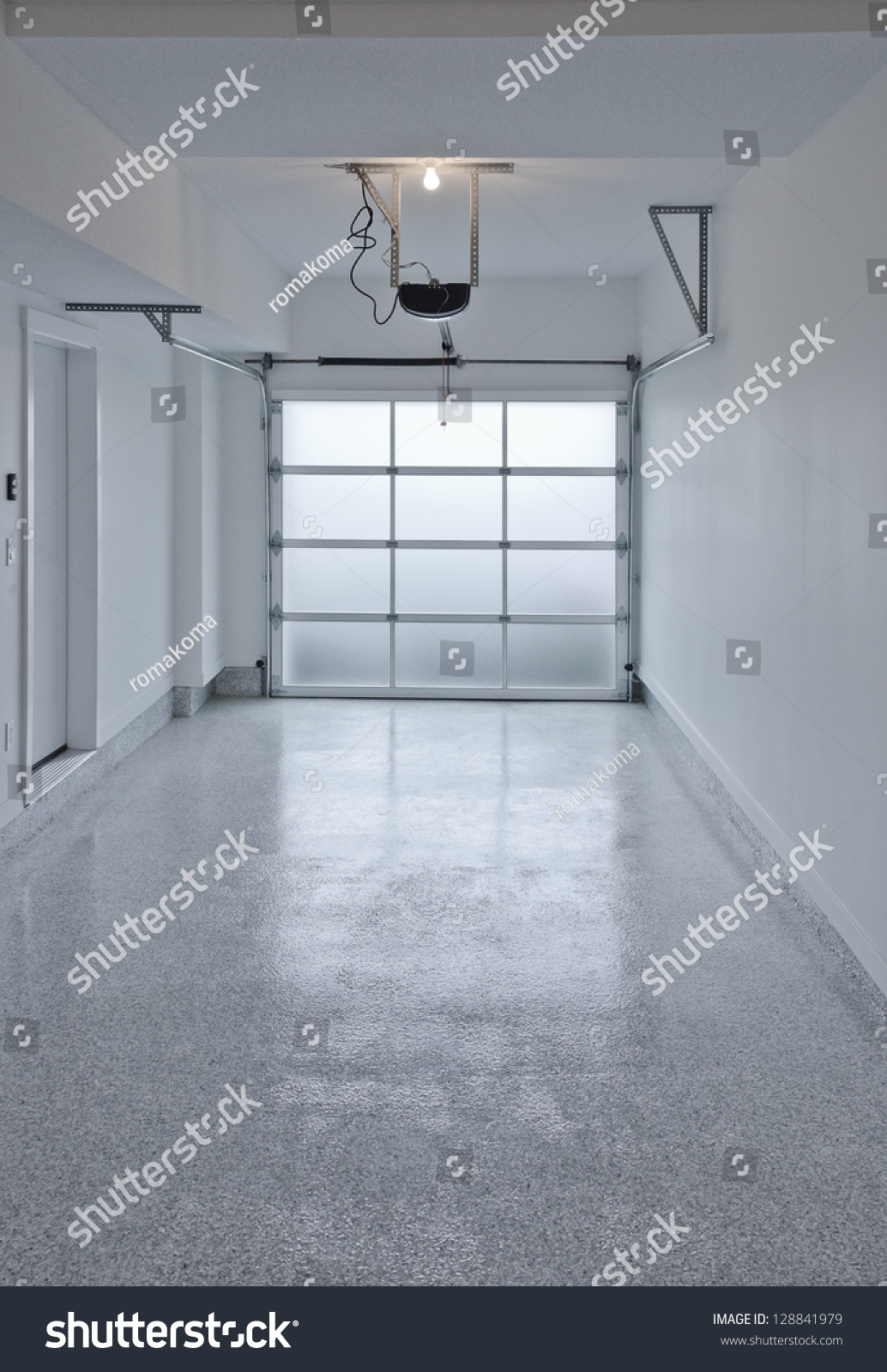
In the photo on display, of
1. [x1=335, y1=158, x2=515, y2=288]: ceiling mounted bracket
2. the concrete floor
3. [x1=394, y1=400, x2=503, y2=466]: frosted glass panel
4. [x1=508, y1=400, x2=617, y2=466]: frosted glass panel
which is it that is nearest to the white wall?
the concrete floor

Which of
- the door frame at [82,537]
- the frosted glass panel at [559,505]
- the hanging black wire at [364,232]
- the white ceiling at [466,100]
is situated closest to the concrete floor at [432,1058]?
the door frame at [82,537]

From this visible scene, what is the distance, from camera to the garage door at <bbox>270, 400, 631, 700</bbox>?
8922 mm

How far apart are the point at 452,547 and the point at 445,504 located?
33 centimetres

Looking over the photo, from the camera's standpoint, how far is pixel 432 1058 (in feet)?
10.7

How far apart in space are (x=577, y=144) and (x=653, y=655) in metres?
4.29

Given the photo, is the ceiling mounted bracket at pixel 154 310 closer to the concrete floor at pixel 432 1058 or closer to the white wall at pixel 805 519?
the concrete floor at pixel 432 1058

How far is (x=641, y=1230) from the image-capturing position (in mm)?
2473

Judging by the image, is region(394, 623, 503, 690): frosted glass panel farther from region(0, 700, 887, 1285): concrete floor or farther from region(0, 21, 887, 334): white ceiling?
region(0, 21, 887, 334): white ceiling

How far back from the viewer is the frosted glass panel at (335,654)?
9.10 metres

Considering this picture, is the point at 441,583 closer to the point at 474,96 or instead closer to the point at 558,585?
the point at 558,585

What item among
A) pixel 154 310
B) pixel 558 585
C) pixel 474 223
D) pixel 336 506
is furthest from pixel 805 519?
pixel 336 506

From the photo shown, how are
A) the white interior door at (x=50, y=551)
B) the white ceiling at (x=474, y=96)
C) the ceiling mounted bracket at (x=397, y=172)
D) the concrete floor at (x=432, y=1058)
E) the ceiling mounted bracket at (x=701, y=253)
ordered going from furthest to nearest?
the ceiling mounted bracket at (x=701, y=253) → the white interior door at (x=50, y=551) → the ceiling mounted bracket at (x=397, y=172) → the white ceiling at (x=474, y=96) → the concrete floor at (x=432, y=1058)
